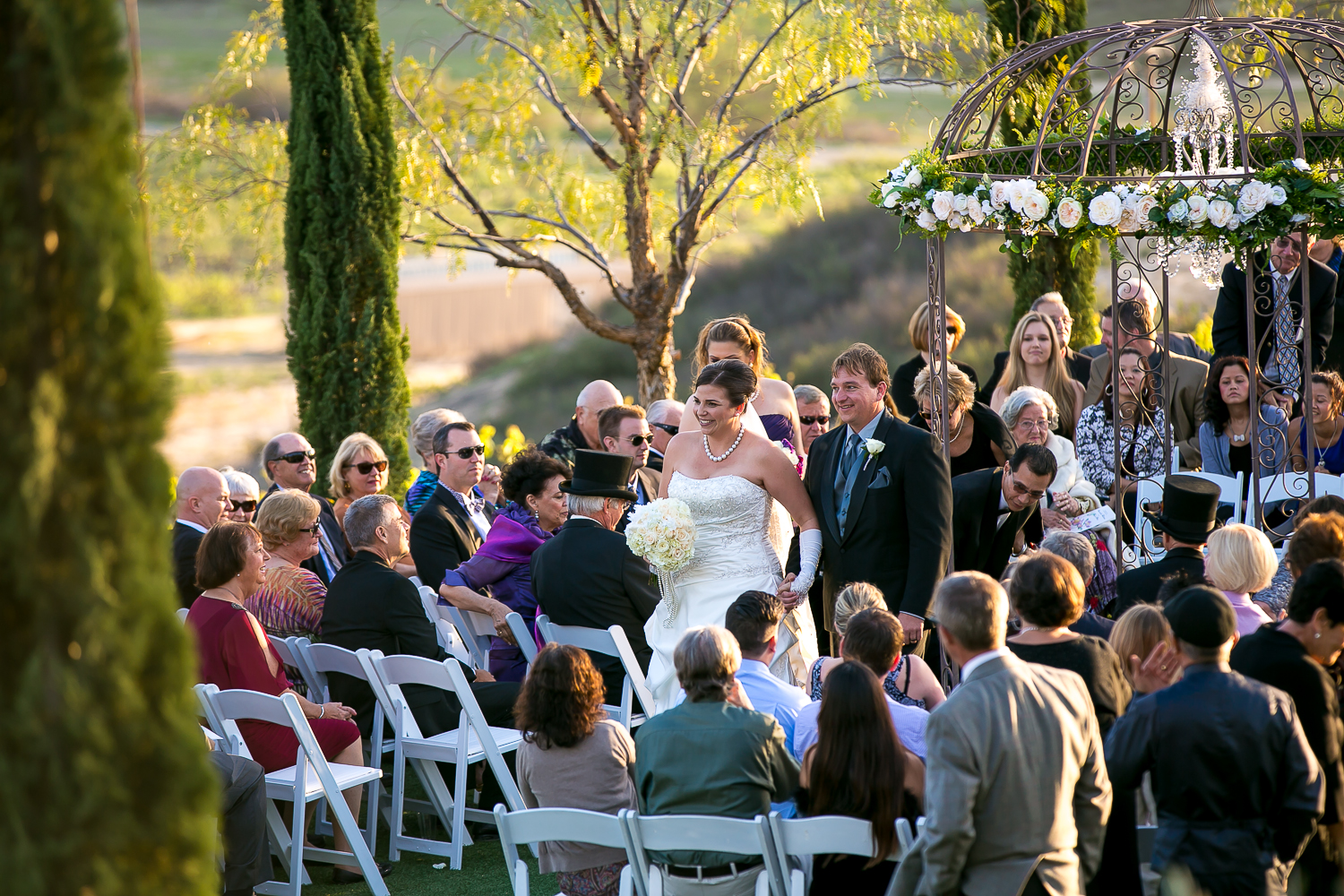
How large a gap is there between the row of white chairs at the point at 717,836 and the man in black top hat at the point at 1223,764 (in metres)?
0.71

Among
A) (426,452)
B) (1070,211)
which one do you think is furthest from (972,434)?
(426,452)

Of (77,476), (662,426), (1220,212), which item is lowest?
(662,426)

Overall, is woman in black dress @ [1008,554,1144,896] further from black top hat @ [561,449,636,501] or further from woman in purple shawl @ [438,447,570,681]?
woman in purple shawl @ [438,447,570,681]

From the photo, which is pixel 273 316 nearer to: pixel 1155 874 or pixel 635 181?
pixel 635 181

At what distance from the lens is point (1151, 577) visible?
186 inches

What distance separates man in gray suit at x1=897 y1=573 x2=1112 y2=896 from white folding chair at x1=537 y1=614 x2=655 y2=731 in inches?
91.8

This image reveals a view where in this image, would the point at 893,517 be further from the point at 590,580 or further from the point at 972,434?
the point at 972,434

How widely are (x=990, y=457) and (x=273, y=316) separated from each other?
32576 mm

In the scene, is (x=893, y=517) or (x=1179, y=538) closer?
(x=1179, y=538)

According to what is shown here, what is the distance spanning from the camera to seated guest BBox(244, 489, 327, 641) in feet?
19.3

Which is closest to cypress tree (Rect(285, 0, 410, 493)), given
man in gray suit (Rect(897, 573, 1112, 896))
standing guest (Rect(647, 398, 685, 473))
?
standing guest (Rect(647, 398, 685, 473))

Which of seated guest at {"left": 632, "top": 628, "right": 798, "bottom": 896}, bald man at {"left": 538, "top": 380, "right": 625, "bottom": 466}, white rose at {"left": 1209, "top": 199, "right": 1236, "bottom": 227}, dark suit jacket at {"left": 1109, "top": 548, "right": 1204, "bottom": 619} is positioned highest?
white rose at {"left": 1209, "top": 199, "right": 1236, "bottom": 227}

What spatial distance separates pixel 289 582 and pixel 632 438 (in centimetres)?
220

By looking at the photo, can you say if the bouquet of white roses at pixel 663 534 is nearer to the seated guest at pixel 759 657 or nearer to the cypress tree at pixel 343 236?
the seated guest at pixel 759 657
